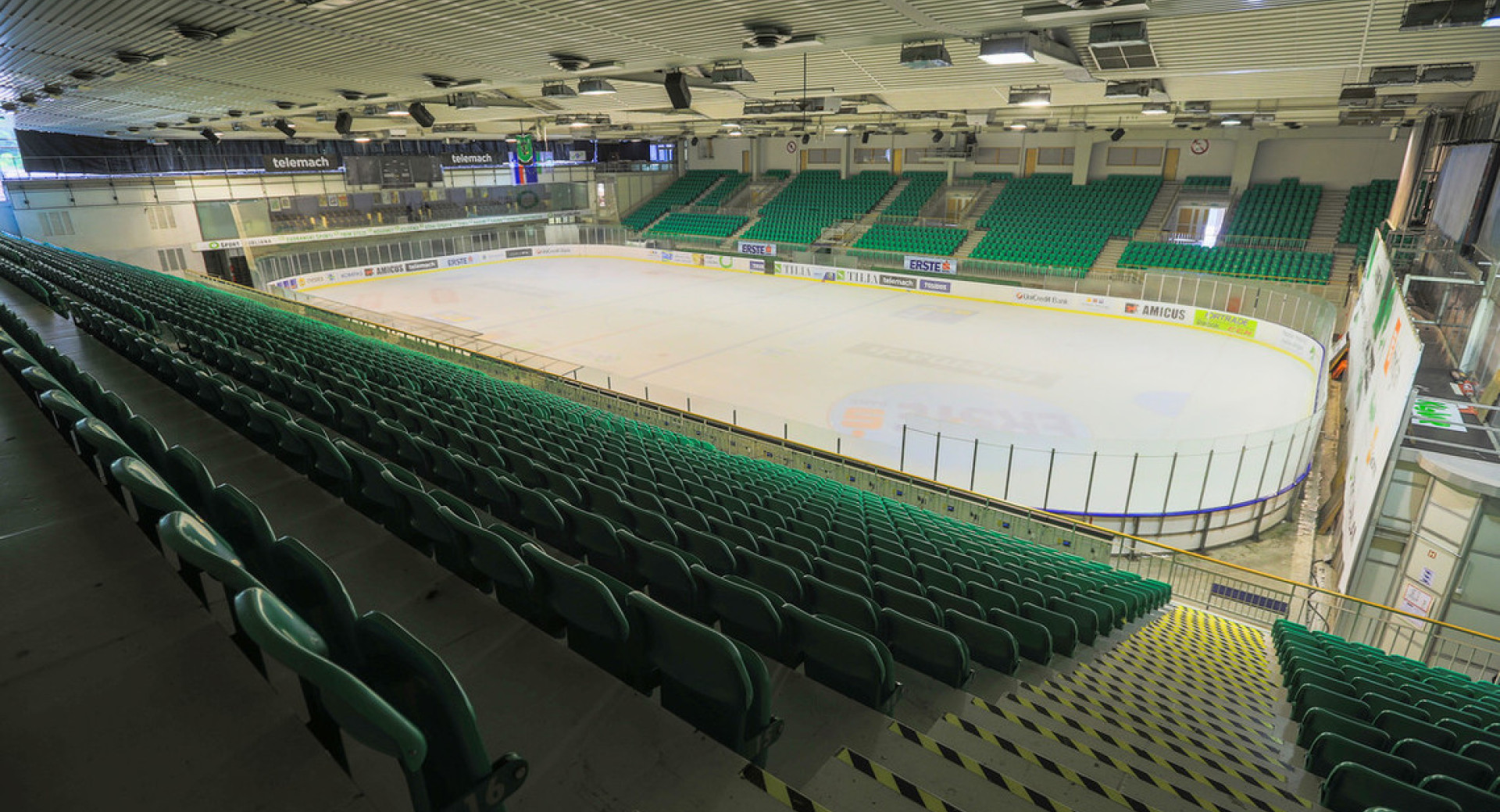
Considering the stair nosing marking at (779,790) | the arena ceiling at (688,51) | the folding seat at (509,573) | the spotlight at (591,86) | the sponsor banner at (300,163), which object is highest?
the arena ceiling at (688,51)

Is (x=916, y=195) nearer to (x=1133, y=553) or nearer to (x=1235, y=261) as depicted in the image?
(x=1235, y=261)

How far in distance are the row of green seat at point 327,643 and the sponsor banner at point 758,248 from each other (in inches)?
1365

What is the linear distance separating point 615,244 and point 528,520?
41297mm

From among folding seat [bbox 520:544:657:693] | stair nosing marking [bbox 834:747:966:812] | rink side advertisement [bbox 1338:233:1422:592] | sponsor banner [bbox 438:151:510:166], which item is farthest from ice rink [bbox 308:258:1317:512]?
stair nosing marking [bbox 834:747:966:812]

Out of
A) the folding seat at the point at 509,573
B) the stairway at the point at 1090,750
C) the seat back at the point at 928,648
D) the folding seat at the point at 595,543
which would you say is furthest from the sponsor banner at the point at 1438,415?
the folding seat at the point at 509,573

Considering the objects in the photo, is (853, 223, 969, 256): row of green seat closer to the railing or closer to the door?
the door

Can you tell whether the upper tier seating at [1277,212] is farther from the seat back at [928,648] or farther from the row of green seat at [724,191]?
the seat back at [928,648]

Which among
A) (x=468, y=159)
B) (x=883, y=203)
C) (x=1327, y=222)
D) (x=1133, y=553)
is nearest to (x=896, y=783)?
(x=1133, y=553)

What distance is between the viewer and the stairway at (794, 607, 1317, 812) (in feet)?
9.29

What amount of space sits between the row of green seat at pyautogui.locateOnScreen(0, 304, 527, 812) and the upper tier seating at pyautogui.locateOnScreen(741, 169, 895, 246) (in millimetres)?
38758

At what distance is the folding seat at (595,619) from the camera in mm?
2811

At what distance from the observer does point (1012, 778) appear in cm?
→ 310

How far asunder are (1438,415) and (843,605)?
1150 cm

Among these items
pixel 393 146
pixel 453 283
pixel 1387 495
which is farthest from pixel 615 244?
pixel 1387 495
